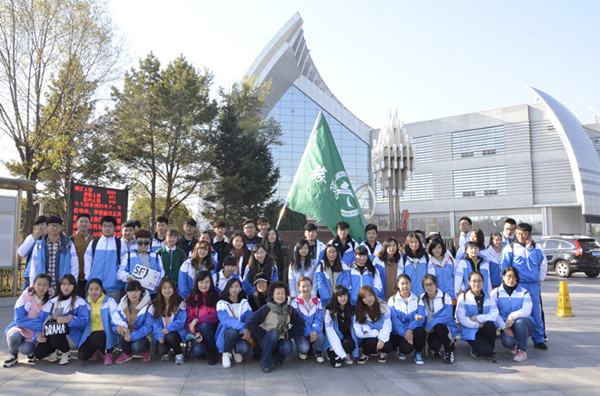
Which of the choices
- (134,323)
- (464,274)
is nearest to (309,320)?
(134,323)

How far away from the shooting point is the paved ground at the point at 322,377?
3.78m

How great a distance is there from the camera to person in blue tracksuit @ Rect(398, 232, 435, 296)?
537 centimetres

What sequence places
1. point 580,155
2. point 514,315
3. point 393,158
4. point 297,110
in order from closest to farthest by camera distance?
point 514,315 < point 393,158 < point 580,155 < point 297,110

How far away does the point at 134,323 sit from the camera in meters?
4.70

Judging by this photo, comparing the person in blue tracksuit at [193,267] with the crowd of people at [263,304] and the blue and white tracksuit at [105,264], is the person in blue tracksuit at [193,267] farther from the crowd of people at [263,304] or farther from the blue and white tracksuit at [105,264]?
the blue and white tracksuit at [105,264]

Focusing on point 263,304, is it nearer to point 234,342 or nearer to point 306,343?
point 234,342

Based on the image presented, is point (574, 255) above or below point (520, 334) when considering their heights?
above

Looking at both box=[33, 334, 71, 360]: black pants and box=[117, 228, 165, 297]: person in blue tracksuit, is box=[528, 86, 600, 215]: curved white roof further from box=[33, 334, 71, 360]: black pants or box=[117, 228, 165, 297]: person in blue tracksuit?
box=[33, 334, 71, 360]: black pants

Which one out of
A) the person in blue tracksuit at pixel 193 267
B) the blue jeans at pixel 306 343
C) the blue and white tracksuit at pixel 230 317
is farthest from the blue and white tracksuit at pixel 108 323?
the blue jeans at pixel 306 343

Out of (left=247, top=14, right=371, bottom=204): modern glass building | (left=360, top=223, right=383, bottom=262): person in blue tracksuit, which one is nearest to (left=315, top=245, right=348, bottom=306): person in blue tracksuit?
(left=360, top=223, right=383, bottom=262): person in blue tracksuit

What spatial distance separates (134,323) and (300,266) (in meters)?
2.03

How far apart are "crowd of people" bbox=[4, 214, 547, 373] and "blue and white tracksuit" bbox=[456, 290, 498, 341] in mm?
11

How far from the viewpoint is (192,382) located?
4.00 meters

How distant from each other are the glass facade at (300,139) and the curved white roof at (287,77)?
21.7 inches
